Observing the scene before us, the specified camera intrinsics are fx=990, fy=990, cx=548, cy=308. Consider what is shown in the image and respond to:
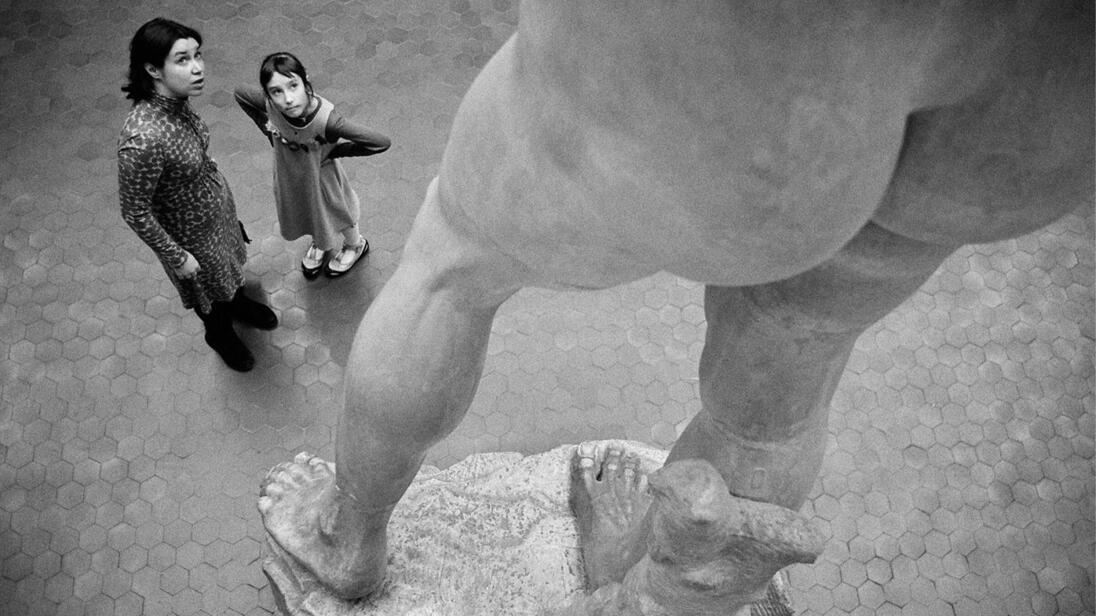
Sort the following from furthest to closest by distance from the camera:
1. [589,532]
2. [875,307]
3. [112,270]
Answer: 1. [112,270]
2. [589,532]
3. [875,307]

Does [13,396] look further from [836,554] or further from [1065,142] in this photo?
[1065,142]

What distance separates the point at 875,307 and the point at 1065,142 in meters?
0.38

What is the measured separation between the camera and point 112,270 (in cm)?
338

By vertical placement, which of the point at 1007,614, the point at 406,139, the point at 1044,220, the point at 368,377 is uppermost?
Answer: the point at 1044,220

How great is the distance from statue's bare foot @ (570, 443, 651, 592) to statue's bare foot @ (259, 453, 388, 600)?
1.47ft

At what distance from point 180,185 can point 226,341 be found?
680 mm

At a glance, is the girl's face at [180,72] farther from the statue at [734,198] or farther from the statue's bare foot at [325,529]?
the statue at [734,198]

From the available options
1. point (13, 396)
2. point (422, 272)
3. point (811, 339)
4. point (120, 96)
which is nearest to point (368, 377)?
point (422, 272)

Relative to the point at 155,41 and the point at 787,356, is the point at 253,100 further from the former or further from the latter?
the point at 787,356

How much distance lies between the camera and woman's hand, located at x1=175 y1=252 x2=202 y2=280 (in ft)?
8.77

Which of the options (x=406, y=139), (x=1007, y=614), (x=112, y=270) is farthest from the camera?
(x=406, y=139)

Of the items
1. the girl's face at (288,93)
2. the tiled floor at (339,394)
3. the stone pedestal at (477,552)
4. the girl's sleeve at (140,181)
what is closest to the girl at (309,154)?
the girl's face at (288,93)

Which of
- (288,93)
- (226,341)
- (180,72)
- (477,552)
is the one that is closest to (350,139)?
(288,93)

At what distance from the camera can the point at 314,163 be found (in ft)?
9.61
